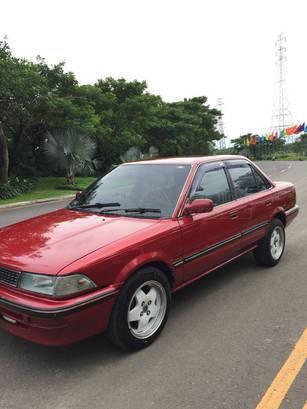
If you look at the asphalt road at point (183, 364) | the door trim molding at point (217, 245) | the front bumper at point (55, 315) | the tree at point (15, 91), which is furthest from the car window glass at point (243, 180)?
the tree at point (15, 91)

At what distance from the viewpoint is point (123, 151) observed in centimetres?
2667

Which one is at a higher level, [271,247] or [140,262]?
[140,262]

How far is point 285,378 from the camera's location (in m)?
2.89

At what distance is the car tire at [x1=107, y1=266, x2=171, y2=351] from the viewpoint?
3156mm

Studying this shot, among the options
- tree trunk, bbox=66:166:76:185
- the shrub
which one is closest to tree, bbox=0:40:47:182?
the shrub

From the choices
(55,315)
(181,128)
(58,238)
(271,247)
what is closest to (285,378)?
(55,315)

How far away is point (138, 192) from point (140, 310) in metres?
1.32

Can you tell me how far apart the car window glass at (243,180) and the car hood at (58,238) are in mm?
1601

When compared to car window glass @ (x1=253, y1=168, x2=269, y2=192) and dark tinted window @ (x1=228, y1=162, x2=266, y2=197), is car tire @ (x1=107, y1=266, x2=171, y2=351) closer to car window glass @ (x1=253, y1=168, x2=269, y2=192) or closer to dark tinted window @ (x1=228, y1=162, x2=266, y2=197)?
dark tinted window @ (x1=228, y1=162, x2=266, y2=197)

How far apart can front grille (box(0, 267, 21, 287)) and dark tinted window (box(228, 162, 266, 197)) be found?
2.79 meters

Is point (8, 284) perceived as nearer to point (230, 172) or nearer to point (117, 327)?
point (117, 327)

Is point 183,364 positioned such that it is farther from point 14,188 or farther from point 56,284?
point 14,188

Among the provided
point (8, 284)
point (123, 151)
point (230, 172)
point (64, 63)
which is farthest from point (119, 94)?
point (8, 284)

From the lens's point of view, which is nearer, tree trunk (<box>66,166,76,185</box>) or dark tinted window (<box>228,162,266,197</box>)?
dark tinted window (<box>228,162,266,197</box>)
